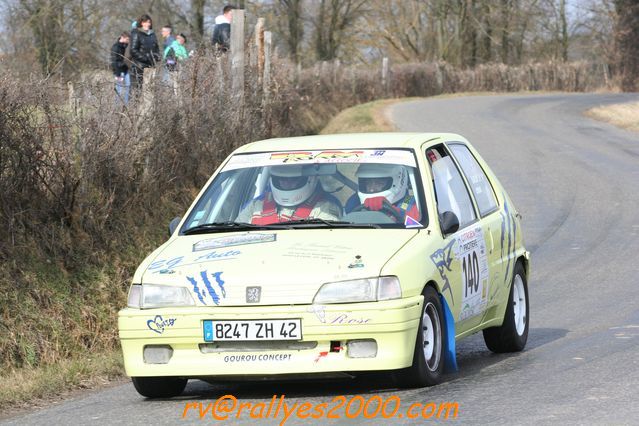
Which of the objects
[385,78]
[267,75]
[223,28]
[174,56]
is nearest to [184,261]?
[174,56]

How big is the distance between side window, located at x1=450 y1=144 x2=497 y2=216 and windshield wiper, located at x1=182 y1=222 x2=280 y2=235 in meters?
1.80

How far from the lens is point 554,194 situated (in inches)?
794

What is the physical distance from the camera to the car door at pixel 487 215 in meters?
8.50

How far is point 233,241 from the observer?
7.57 m

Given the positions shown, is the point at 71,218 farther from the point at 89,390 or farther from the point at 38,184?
the point at 89,390

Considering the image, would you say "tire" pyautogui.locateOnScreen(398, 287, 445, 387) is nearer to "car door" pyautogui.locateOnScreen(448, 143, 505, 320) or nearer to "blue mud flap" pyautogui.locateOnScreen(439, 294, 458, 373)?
"blue mud flap" pyautogui.locateOnScreen(439, 294, 458, 373)

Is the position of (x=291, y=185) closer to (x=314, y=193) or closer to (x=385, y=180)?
(x=314, y=193)

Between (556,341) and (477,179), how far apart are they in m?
1.35

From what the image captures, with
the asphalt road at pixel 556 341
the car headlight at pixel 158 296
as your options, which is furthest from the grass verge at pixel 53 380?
the car headlight at pixel 158 296

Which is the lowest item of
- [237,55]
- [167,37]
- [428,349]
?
[428,349]

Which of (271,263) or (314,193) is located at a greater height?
(314,193)

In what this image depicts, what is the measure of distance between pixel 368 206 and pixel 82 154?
448 cm

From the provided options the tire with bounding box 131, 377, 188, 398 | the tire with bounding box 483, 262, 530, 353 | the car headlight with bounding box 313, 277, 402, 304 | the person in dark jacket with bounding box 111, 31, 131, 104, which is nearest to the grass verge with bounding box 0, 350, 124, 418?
the tire with bounding box 131, 377, 188, 398

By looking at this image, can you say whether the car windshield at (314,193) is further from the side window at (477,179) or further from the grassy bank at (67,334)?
the grassy bank at (67,334)
